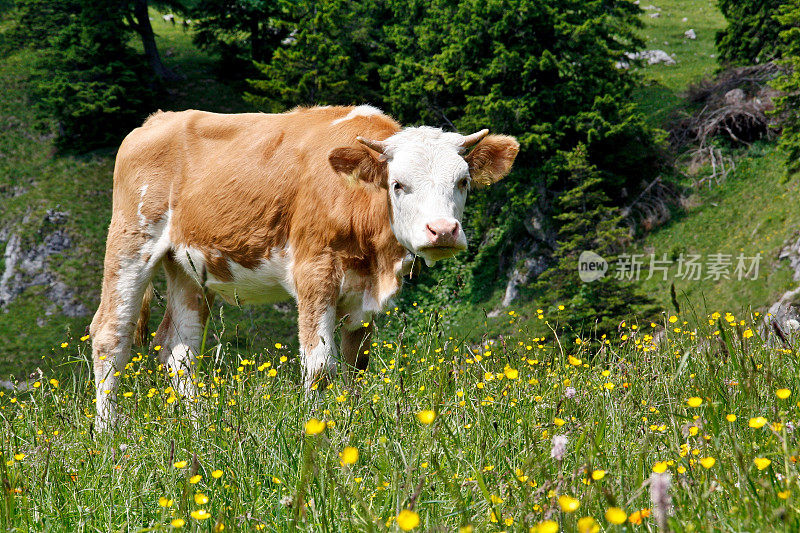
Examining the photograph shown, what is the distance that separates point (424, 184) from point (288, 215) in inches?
53.6

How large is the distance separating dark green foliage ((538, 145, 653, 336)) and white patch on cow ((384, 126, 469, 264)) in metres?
12.4

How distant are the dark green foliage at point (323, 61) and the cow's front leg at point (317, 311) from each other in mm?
22142

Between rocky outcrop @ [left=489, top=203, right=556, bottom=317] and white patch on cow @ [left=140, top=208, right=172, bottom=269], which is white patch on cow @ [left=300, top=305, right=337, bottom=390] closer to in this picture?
white patch on cow @ [left=140, top=208, right=172, bottom=269]

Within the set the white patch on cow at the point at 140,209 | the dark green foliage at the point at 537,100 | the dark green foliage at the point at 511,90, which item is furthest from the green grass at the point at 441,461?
the dark green foliage at the point at 537,100

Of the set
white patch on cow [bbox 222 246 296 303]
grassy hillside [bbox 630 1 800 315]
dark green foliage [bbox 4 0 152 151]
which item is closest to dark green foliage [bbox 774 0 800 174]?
grassy hillside [bbox 630 1 800 315]

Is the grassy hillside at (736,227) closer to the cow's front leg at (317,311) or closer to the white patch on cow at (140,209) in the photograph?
the cow's front leg at (317,311)

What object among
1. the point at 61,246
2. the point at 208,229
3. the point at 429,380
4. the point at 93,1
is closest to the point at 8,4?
the point at 93,1

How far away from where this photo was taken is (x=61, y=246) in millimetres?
24922

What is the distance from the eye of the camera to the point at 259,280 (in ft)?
19.0

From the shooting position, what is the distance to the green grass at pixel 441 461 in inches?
69.1

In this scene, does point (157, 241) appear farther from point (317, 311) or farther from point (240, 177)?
point (317, 311)

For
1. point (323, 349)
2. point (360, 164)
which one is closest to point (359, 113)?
point (360, 164)

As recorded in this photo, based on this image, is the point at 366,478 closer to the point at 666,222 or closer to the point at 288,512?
the point at 288,512

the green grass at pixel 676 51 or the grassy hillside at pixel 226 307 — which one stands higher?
the green grass at pixel 676 51
